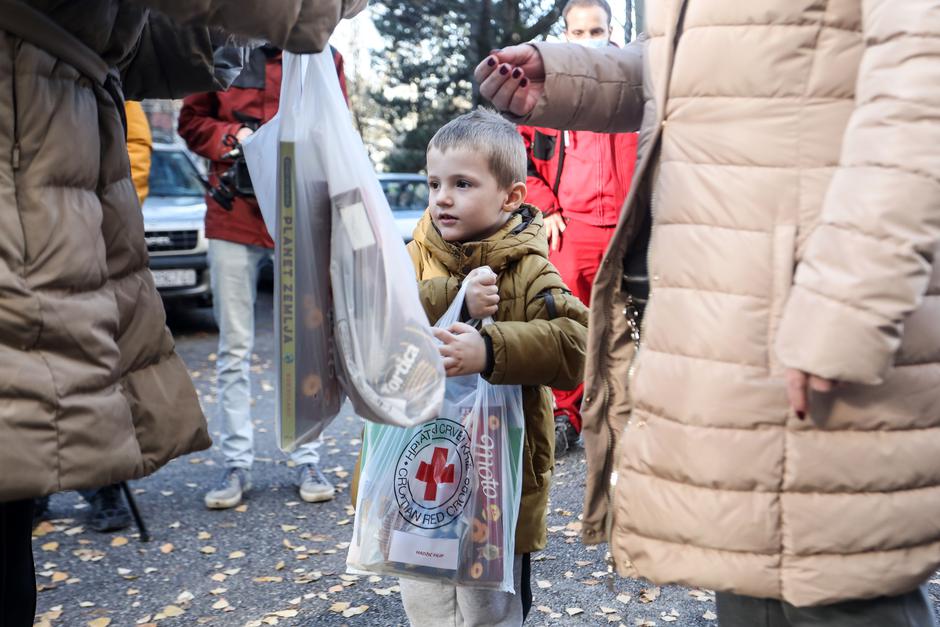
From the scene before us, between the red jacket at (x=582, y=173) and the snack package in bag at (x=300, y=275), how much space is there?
2.86 meters

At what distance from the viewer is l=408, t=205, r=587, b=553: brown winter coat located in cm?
244

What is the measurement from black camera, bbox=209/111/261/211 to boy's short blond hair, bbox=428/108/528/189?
7.19ft

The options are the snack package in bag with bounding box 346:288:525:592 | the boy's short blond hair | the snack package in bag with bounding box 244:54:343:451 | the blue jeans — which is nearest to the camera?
the snack package in bag with bounding box 244:54:343:451

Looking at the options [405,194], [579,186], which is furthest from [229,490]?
[405,194]

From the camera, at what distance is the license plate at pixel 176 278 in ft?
34.0

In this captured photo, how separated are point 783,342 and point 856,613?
0.53 meters

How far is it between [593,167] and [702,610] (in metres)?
2.35

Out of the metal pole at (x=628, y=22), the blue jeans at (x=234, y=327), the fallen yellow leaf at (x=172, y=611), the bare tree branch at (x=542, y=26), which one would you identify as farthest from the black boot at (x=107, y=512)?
the bare tree branch at (x=542, y=26)

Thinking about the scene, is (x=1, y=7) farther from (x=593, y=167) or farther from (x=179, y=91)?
(x=593, y=167)

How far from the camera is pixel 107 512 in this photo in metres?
4.59

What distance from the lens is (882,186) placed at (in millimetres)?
1563

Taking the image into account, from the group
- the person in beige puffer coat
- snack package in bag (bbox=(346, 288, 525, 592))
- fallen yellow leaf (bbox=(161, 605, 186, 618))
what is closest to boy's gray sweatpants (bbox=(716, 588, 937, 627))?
the person in beige puffer coat

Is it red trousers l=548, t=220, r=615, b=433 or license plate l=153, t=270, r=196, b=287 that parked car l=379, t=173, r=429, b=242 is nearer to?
license plate l=153, t=270, r=196, b=287

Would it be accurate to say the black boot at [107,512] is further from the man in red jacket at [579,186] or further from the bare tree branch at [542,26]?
the bare tree branch at [542,26]
